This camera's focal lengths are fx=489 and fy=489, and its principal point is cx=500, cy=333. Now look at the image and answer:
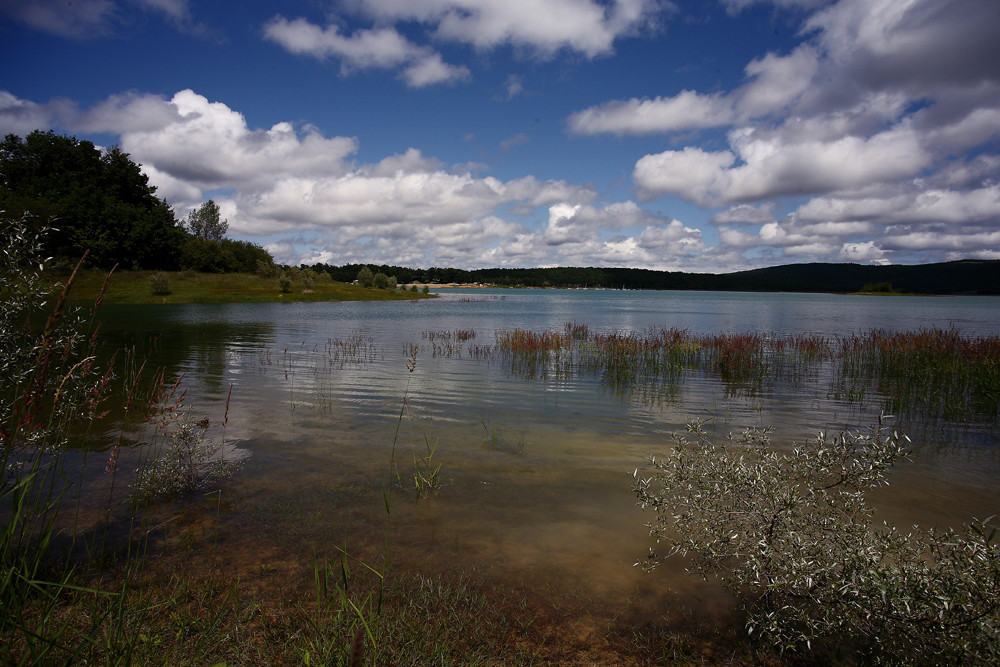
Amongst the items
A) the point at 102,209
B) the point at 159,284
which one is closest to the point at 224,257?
the point at 102,209

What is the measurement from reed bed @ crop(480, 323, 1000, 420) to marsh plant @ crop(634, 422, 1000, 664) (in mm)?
10748

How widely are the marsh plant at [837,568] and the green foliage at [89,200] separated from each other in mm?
71050

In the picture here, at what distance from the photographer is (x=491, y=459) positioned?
389 inches

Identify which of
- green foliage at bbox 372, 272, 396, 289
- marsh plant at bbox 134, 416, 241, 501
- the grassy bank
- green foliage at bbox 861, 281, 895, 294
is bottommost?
marsh plant at bbox 134, 416, 241, 501

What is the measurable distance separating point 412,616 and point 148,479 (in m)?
5.57

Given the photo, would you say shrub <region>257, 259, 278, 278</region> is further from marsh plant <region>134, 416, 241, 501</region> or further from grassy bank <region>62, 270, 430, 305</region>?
marsh plant <region>134, 416, 241, 501</region>

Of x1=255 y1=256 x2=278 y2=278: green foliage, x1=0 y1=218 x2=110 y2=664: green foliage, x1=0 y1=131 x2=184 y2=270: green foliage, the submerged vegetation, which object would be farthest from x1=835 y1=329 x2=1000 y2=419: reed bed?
x1=255 y1=256 x2=278 y2=278: green foliage

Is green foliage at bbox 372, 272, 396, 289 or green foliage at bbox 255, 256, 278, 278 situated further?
green foliage at bbox 372, 272, 396, 289

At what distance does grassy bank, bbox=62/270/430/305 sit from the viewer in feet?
195

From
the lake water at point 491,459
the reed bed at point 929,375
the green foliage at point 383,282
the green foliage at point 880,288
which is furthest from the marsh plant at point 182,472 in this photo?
the green foliage at point 880,288

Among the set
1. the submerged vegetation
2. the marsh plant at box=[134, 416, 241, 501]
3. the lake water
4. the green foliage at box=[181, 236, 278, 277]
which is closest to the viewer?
the submerged vegetation

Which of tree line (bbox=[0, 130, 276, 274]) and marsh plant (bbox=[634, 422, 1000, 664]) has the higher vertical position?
tree line (bbox=[0, 130, 276, 274])

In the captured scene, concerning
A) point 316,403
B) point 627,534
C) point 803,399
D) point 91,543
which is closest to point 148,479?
point 91,543

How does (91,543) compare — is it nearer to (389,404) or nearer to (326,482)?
(326,482)
